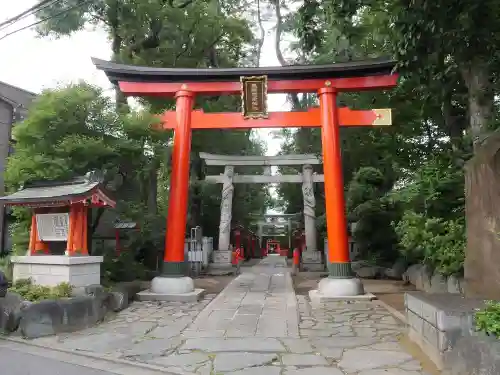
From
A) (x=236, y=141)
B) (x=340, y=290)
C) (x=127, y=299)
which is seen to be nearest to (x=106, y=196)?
(x=127, y=299)

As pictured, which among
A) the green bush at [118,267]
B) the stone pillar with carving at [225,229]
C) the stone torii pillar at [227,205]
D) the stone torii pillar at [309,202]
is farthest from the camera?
the stone torii pillar at [309,202]

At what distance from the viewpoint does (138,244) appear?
14.7m

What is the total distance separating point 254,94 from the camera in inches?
451

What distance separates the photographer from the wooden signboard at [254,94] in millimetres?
11398

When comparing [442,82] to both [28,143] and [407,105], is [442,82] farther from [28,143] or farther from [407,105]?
[28,143]

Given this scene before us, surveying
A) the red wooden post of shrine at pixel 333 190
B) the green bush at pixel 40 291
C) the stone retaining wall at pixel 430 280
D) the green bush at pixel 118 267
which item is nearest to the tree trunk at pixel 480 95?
the stone retaining wall at pixel 430 280

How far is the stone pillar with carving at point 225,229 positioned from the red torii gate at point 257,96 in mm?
9271

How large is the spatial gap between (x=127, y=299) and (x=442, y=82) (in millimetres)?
8356

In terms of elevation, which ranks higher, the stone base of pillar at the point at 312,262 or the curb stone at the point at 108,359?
the stone base of pillar at the point at 312,262

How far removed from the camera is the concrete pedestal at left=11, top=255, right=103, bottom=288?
8008 mm

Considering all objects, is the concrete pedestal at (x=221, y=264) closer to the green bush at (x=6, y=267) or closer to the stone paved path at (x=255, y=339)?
the stone paved path at (x=255, y=339)

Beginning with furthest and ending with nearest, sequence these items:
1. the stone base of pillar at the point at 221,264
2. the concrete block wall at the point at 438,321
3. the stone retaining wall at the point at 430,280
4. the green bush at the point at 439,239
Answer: the stone base of pillar at the point at 221,264
the stone retaining wall at the point at 430,280
the green bush at the point at 439,239
the concrete block wall at the point at 438,321

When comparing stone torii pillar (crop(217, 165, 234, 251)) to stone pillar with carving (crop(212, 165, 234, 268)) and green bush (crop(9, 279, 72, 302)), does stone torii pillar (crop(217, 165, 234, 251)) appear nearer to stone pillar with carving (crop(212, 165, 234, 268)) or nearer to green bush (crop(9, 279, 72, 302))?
stone pillar with carving (crop(212, 165, 234, 268))

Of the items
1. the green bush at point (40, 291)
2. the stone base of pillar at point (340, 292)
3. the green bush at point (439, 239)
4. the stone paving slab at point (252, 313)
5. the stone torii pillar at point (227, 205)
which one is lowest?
the stone paving slab at point (252, 313)
